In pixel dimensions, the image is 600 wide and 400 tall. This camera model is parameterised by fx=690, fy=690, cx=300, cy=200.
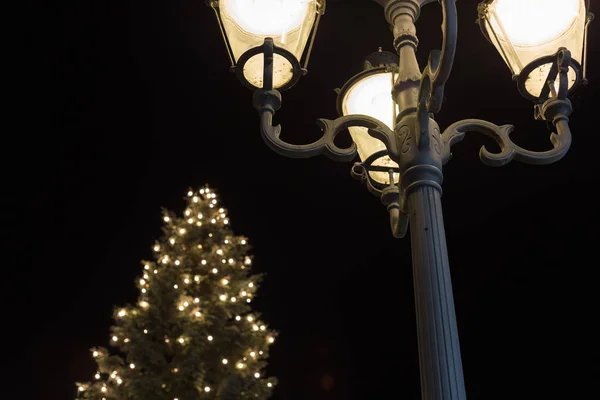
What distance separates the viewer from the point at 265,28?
9.13 ft

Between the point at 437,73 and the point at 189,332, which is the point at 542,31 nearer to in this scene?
the point at 437,73

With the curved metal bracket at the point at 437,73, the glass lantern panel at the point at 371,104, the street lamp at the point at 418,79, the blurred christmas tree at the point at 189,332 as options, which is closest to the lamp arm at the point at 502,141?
the street lamp at the point at 418,79

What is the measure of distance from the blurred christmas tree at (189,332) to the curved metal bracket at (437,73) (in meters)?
5.98

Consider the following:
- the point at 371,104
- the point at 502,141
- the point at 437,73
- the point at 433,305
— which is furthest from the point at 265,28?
the point at 433,305

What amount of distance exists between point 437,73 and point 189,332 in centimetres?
649

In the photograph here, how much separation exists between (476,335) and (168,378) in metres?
6.16

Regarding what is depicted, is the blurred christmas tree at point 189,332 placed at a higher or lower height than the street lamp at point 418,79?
higher

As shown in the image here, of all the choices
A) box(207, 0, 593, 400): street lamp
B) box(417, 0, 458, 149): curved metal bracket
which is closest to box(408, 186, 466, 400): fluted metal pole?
box(207, 0, 593, 400): street lamp

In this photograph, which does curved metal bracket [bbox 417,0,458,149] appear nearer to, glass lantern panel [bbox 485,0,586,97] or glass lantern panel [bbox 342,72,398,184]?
glass lantern panel [bbox 485,0,586,97]

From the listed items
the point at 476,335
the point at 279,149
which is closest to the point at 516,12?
the point at 279,149

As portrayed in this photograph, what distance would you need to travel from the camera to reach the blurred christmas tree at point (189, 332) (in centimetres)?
785

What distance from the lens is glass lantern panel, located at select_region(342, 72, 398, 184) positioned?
128 inches

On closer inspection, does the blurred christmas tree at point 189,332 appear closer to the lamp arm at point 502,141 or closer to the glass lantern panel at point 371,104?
the glass lantern panel at point 371,104

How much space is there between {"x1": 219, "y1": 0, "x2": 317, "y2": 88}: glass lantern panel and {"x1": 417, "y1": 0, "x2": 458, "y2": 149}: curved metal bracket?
0.63 m
